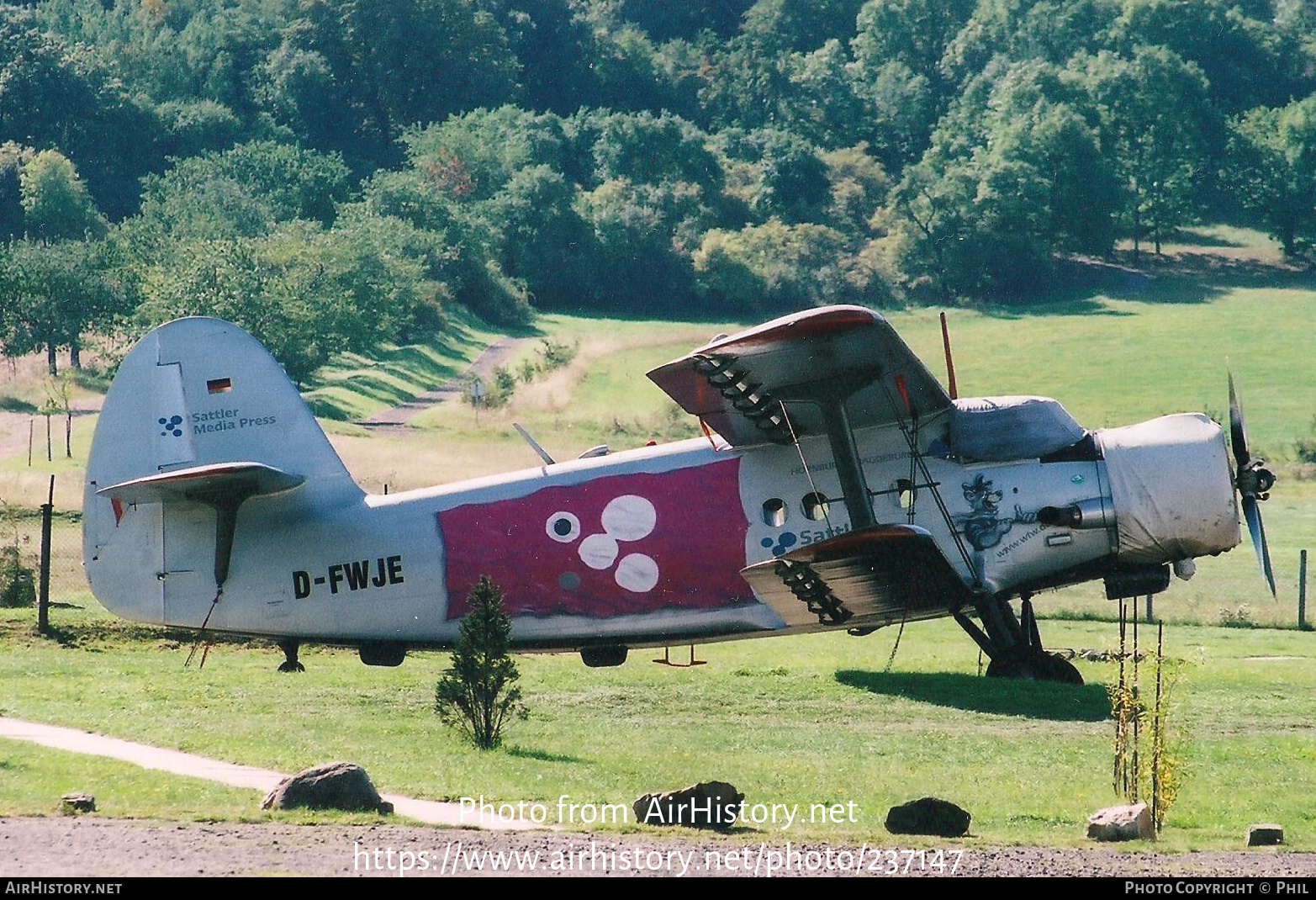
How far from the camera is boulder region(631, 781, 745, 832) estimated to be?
13.9 meters

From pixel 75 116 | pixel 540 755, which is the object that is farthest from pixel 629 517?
pixel 75 116

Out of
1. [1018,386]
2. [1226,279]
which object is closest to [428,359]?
[1018,386]

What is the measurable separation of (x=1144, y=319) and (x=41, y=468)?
5793 cm

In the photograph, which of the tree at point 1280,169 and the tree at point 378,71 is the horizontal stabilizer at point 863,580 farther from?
the tree at point 378,71

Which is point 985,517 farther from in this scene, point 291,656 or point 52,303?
point 52,303

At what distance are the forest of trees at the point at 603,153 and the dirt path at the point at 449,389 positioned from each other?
3232 mm

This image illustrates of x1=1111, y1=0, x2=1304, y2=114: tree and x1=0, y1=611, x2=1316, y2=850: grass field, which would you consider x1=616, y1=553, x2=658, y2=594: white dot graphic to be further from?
x1=1111, y1=0, x2=1304, y2=114: tree

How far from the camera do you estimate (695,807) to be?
13984 millimetres

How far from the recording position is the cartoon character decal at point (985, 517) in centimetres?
1959

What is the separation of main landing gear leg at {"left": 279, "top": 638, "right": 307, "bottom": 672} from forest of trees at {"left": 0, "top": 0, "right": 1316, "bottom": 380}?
133 feet

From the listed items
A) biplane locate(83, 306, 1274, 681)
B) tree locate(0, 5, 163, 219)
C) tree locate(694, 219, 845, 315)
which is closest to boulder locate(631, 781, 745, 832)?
biplane locate(83, 306, 1274, 681)

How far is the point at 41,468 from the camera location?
47.8 meters
